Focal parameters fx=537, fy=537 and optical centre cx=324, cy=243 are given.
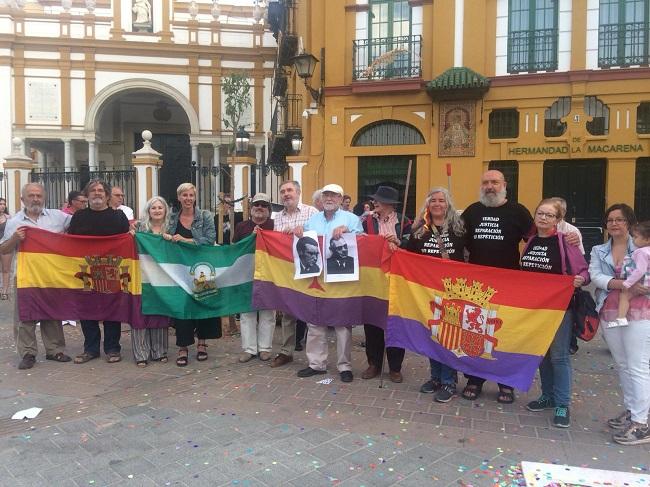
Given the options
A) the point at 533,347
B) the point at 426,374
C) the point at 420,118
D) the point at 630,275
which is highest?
the point at 420,118

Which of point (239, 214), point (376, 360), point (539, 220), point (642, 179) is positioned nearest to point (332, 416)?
point (376, 360)

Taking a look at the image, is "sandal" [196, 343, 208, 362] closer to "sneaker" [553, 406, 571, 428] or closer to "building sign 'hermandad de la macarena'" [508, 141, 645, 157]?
"sneaker" [553, 406, 571, 428]

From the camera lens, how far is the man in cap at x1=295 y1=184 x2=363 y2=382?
212 inches

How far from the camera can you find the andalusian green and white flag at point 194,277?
5.93 m

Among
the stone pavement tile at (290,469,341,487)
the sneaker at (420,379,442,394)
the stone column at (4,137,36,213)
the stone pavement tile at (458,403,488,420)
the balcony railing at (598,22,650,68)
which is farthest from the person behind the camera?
the stone column at (4,137,36,213)

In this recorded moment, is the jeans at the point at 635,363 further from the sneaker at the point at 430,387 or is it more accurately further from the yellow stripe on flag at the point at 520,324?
the sneaker at the point at 430,387

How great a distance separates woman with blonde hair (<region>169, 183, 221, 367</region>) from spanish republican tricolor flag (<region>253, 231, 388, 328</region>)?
2.09 ft

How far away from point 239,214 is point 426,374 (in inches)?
244

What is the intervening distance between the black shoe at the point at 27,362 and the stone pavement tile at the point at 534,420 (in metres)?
5.03

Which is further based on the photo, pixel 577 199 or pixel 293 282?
pixel 577 199

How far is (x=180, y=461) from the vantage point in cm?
367

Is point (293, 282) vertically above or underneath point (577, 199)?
underneath

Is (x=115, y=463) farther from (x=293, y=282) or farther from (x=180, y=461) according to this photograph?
(x=293, y=282)

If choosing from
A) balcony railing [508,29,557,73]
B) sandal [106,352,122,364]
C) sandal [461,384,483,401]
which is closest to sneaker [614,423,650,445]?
sandal [461,384,483,401]
